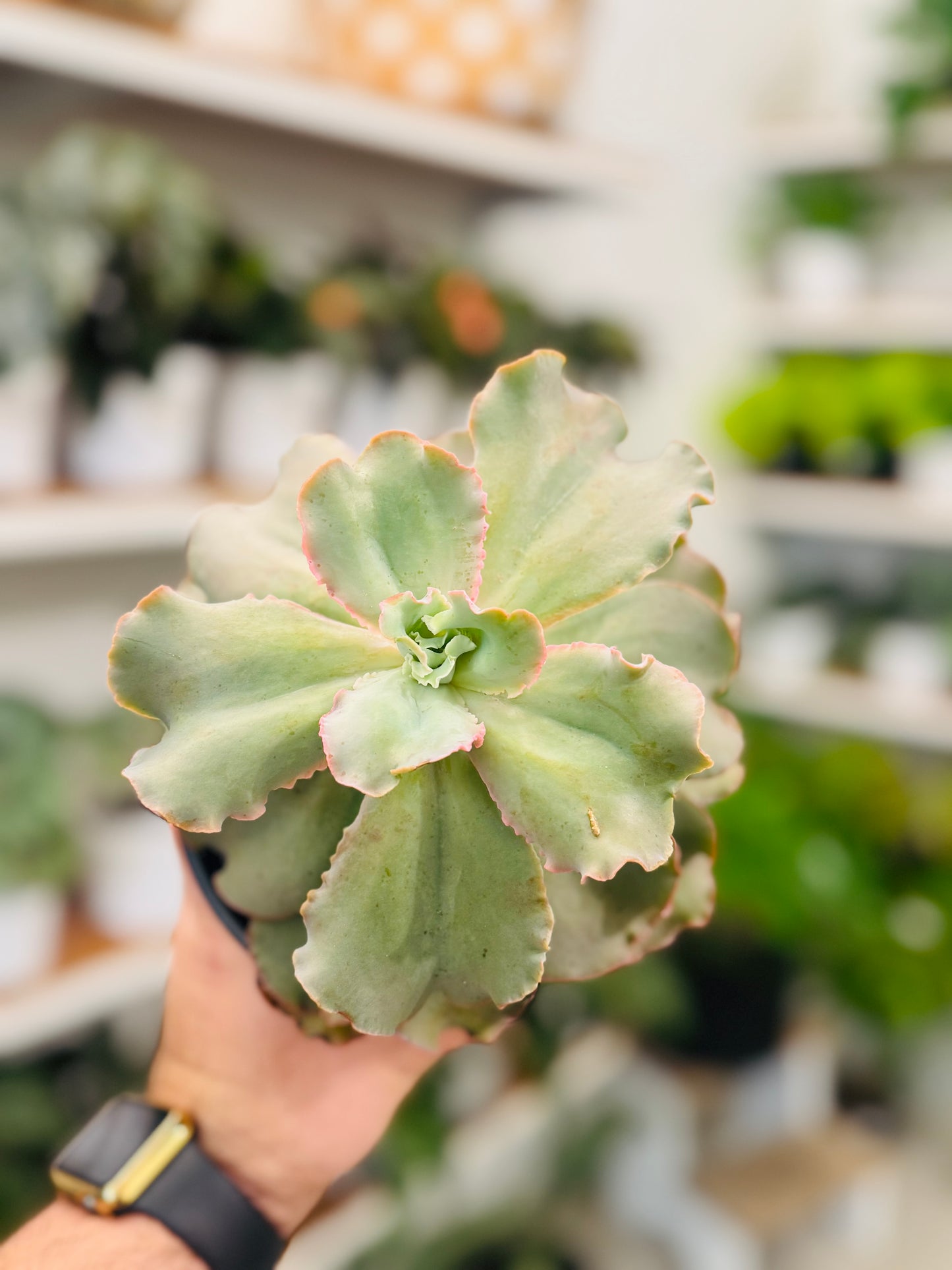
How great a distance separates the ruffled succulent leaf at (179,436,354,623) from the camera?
12.8 inches

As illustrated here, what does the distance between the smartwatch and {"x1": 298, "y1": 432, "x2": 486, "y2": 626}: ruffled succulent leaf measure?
0.65ft

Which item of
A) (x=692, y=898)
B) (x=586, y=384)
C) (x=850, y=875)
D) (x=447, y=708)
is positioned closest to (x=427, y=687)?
(x=447, y=708)

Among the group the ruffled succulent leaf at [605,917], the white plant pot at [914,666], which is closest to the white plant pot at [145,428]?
the ruffled succulent leaf at [605,917]

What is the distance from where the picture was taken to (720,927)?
1.65 meters

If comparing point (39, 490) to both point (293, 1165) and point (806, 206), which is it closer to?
point (293, 1165)

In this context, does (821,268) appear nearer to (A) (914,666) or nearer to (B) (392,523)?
(A) (914,666)

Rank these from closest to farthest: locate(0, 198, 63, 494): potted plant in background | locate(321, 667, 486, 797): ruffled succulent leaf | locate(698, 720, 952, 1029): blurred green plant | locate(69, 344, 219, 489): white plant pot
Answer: locate(321, 667, 486, 797): ruffled succulent leaf → locate(0, 198, 63, 494): potted plant in background → locate(69, 344, 219, 489): white plant pot → locate(698, 720, 952, 1029): blurred green plant

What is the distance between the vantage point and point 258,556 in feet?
1.08

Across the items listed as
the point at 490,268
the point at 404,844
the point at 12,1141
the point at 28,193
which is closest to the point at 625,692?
the point at 404,844

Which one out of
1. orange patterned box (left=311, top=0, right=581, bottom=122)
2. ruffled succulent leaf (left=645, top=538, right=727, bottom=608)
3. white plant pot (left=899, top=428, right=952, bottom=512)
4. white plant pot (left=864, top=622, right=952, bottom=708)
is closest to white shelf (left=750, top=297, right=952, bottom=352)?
white plant pot (left=899, top=428, right=952, bottom=512)

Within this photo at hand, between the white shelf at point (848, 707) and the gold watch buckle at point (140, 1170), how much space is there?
1480 mm

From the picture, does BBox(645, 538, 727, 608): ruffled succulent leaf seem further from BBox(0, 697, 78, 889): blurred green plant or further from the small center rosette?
BBox(0, 697, 78, 889): blurred green plant

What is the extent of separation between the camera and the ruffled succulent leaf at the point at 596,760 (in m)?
0.27

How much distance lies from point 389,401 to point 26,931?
2.13 ft
